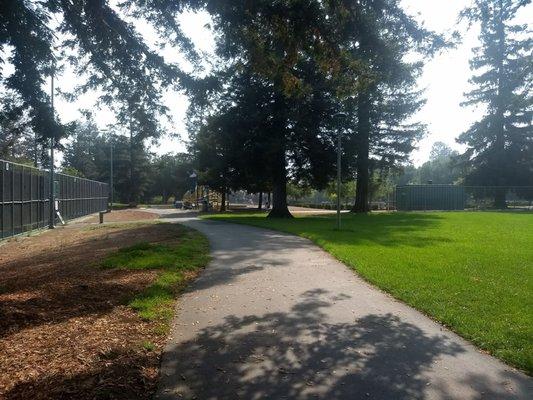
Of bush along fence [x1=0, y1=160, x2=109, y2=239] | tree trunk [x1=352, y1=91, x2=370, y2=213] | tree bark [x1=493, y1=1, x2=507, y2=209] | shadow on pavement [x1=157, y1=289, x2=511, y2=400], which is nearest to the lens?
shadow on pavement [x1=157, y1=289, x2=511, y2=400]

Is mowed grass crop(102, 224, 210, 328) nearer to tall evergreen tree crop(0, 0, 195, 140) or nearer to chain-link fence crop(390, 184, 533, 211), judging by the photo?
tall evergreen tree crop(0, 0, 195, 140)

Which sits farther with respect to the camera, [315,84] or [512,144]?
[512,144]

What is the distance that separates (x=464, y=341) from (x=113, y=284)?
584 cm

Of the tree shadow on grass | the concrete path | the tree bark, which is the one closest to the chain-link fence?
the tree bark

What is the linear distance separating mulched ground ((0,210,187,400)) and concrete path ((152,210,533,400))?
0.31 meters

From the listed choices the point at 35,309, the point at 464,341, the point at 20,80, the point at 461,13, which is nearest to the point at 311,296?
the point at 464,341

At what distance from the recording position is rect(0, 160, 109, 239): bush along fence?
16975 mm

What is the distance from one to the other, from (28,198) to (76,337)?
1671 centimetres

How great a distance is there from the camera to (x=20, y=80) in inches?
376

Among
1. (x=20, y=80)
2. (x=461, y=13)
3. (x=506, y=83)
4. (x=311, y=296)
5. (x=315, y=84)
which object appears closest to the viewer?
(x=311, y=296)

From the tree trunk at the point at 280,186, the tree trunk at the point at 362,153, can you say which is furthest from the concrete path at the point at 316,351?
the tree trunk at the point at 362,153

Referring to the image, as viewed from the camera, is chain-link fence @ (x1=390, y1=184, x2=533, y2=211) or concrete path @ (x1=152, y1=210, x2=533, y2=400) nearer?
concrete path @ (x1=152, y1=210, x2=533, y2=400)

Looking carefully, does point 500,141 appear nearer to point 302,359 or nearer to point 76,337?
point 302,359

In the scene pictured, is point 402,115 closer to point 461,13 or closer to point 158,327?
point 461,13
